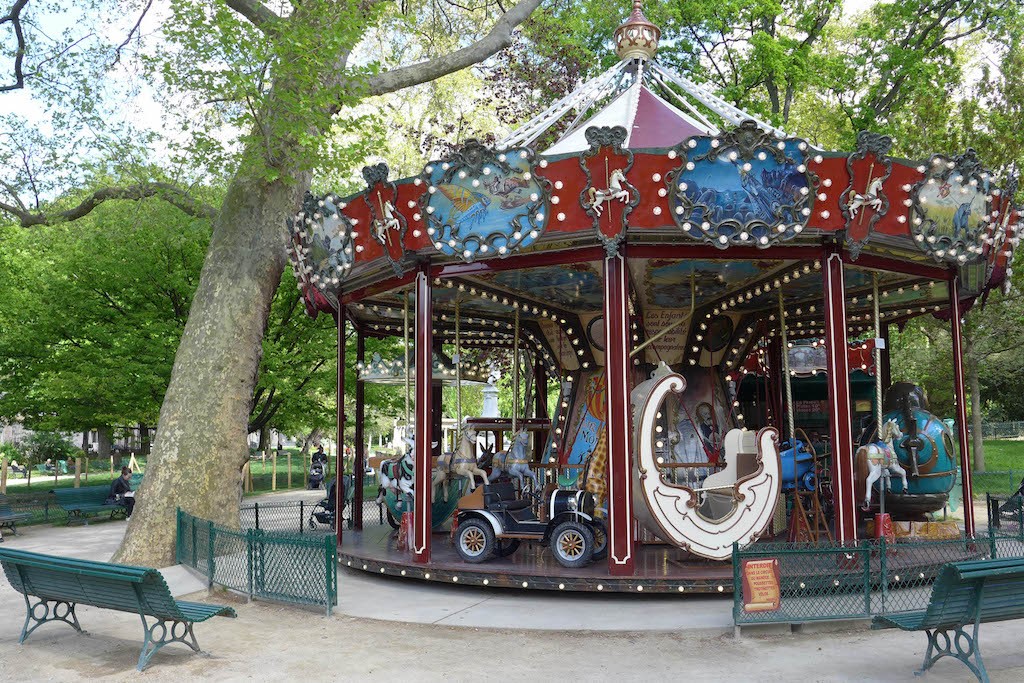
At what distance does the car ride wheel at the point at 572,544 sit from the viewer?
34.0ft

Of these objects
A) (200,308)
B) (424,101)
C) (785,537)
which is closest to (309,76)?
(200,308)

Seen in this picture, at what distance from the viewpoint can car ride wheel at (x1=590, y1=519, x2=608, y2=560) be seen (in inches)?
423

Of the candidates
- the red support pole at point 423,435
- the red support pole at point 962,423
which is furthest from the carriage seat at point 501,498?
the red support pole at point 962,423

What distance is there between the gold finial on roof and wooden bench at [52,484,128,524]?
15262 mm

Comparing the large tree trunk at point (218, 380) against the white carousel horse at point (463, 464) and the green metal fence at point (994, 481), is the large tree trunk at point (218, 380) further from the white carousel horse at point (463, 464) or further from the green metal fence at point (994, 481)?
the green metal fence at point (994, 481)

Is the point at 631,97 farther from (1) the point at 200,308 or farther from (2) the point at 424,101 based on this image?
(2) the point at 424,101

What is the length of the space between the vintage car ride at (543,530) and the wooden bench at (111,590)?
12.0 feet

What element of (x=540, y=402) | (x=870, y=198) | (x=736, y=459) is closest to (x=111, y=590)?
(x=736, y=459)

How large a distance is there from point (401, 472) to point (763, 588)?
250 inches

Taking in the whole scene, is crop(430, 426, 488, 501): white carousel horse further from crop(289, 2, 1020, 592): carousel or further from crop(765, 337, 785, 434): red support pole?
crop(765, 337, 785, 434): red support pole

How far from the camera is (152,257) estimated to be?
21984 mm

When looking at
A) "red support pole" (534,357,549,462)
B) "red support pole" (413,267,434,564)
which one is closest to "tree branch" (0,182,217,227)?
"red support pole" (534,357,549,462)

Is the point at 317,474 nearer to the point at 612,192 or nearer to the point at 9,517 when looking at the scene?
the point at 9,517

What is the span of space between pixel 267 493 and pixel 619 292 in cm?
2147
